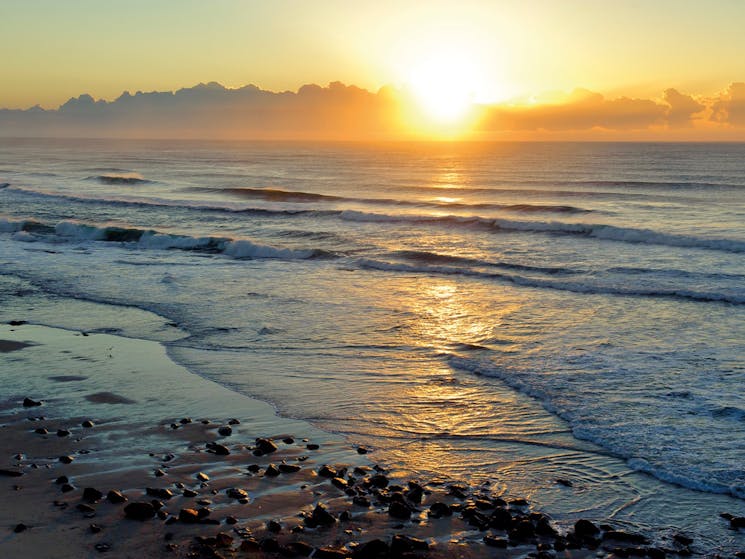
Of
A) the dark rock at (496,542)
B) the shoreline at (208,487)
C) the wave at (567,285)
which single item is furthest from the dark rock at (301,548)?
the wave at (567,285)

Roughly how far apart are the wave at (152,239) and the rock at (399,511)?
58.4ft

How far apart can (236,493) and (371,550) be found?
167cm

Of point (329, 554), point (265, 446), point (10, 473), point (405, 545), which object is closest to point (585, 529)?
point (405, 545)

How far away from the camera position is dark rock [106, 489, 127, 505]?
6.80m

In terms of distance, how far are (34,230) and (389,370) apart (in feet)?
77.9

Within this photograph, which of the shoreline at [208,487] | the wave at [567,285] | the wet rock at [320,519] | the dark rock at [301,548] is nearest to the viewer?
the dark rock at [301,548]

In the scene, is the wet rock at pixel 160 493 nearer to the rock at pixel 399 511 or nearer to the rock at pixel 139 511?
the rock at pixel 139 511

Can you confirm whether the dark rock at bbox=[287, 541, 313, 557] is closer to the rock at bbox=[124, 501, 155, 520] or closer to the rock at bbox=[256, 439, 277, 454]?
the rock at bbox=[124, 501, 155, 520]

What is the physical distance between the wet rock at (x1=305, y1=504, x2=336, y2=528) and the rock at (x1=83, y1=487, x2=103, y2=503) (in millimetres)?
1935

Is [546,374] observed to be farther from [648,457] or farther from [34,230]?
[34,230]

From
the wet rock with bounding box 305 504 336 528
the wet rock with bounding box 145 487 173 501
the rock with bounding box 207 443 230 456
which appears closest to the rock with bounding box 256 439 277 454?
the rock with bounding box 207 443 230 456

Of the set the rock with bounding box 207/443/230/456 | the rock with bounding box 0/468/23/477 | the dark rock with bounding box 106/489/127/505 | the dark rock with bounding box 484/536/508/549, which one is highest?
the dark rock with bounding box 106/489/127/505

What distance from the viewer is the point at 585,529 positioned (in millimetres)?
6406

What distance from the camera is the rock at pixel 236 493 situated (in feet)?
23.0
